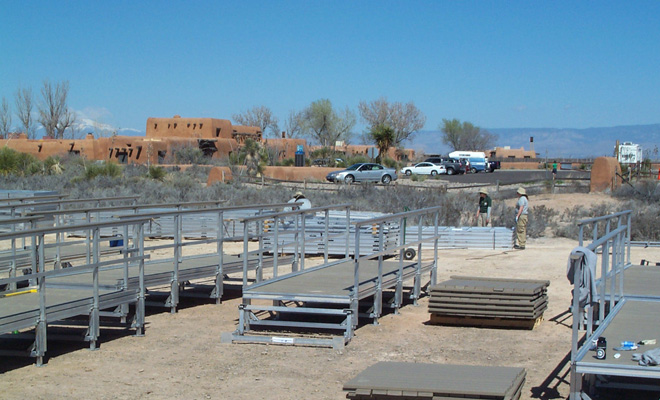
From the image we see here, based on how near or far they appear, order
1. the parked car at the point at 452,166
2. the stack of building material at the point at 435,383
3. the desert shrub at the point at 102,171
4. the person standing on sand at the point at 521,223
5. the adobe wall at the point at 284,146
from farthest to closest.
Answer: the adobe wall at the point at 284,146, the parked car at the point at 452,166, the desert shrub at the point at 102,171, the person standing on sand at the point at 521,223, the stack of building material at the point at 435,383

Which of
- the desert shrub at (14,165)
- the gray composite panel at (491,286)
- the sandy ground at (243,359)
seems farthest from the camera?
the desert shrub at (14,165)

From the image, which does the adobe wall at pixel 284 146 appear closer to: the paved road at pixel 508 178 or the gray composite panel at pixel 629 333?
the paved road at pixel 508 178

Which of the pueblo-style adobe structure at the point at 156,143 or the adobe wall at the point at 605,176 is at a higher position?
the pueblo-style adobe structure at the point at 156,143

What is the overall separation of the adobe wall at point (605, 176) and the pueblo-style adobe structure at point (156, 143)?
79.1ft

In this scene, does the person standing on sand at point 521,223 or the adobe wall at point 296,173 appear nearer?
the person standing on sand at point 521,223

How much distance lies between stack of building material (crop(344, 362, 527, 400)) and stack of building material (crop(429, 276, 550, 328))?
274 centimetres

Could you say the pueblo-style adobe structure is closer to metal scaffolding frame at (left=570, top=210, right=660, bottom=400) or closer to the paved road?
the paved road

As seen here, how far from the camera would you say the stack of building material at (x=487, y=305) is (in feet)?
32.6

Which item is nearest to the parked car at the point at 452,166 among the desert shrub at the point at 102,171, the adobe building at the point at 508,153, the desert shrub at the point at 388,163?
the desert shrub at the point at 388,163

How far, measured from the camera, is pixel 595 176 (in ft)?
113

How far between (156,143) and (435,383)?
5510 centimetres

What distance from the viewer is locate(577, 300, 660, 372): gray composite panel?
6020mm

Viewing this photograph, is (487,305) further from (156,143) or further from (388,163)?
(388,163)

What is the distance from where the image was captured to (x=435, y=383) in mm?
6547
